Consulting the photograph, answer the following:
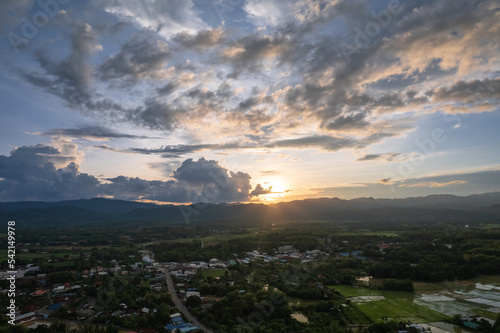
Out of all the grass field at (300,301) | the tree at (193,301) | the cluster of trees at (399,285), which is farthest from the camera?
the cluster of trees at (399,285)

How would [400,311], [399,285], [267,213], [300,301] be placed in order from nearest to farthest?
[400,311], [300,301], [399,285], [267,213]

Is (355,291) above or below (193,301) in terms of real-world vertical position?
below

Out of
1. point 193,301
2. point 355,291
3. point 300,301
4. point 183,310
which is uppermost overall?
point 193,301

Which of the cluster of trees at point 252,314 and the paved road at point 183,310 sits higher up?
the cluster of trees at point 252,314

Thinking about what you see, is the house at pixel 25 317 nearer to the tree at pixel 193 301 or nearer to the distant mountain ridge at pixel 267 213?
the tree at pixel 193 301

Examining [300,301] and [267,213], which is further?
[267,213]

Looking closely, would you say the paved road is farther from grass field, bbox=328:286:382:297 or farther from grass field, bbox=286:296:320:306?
grass field, bbox=328:286:382:297

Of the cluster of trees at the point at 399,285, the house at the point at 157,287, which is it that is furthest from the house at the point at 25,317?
the cluster of trees at the point at 399,285

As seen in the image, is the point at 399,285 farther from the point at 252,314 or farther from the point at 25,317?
the point at 25,317

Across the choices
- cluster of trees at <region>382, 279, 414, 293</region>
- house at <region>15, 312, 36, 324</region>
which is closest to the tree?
house at <region>15, 312, 36, 324</region>

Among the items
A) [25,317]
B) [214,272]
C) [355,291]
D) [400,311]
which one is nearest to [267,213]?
[214,272]

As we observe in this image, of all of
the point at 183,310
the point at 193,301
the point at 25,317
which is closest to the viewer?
the point at 25,317

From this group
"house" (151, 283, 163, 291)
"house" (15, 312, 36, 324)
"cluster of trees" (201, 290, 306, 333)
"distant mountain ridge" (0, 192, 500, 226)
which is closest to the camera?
"cluster of trees" (201, 290, 306, 333)
